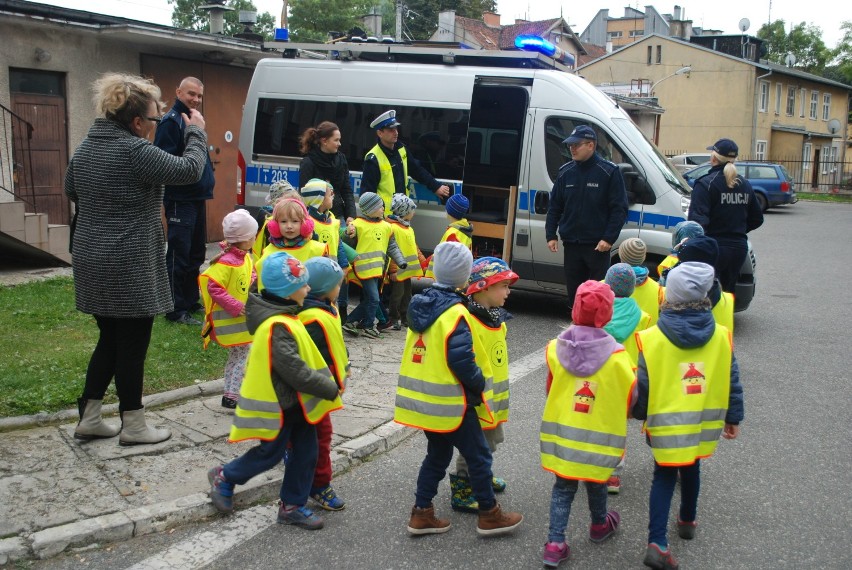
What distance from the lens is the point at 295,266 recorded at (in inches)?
166

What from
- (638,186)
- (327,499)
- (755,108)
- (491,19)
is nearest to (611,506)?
(327,499)

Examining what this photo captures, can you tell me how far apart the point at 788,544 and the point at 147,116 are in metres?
4.21

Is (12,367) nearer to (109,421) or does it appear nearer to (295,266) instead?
(109,421)

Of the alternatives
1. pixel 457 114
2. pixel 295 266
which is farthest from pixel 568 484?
pixel 457 114

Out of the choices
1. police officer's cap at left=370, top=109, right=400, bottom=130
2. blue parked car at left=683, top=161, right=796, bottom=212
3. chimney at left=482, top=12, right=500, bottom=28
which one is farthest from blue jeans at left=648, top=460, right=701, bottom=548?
chimney at left=482, top=12, right=500, bottom=28

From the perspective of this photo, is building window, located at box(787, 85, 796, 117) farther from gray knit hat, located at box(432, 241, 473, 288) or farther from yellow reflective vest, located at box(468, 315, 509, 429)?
gray knit hat, located at box(432, 241, 473, 288)

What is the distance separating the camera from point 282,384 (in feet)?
13.8

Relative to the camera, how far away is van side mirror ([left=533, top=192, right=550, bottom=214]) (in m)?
9.52

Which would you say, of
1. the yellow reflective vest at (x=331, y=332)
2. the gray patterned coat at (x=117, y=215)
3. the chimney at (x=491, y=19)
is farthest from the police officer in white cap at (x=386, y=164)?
the chimney at (x=491, y=19)

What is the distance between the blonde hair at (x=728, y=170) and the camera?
24.1 feet

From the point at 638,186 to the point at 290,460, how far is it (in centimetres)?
591

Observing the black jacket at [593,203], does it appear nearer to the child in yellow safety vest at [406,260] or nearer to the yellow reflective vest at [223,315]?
the child in yellow safety vest at [406,260]

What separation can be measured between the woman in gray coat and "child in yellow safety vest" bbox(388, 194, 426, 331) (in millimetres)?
3614

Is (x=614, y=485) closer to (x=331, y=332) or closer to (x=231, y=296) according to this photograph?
(x=331, y=332)
